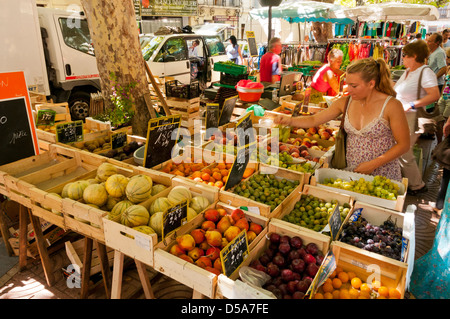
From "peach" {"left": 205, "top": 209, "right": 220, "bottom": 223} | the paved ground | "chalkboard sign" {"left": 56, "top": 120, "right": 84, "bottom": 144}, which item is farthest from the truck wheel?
"peach" {"left": 205, "top": 209, "right": 220, "bottom": 223}

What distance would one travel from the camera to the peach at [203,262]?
6.24 ft

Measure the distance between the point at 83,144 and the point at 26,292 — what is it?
1.54 metres

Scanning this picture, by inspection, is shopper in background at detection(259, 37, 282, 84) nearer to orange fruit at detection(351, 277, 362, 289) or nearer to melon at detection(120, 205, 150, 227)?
melon at detection(120, 205, 150, 227)

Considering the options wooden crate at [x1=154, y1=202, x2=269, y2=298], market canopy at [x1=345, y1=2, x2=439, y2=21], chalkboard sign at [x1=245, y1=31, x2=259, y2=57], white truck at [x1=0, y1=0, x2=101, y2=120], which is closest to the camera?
wooden crate at [x1=154, y1=202, x2=269, y2=298]

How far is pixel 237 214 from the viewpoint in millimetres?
2252

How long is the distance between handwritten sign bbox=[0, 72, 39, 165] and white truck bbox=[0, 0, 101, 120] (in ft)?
11.6

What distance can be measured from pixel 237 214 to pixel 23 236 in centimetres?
209

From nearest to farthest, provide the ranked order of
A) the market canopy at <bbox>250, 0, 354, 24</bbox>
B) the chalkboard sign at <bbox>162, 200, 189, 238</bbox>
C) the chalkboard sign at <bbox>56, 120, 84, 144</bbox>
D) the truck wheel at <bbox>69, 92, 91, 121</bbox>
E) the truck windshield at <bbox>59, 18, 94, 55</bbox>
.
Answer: the chalkboard sign at <bbox>162, 200, 189, 238</bbox>
the chalkboard sign at <bbox>56, 120, 84, 144</bbox>
the truck windshield at <bbox>59, 18, 94, 55</bbox>
the truck wheel at <bbox>69, 92, 91, 121</bbox>
the market canopy at <bbox>250, 0, 354, 24</bbox>

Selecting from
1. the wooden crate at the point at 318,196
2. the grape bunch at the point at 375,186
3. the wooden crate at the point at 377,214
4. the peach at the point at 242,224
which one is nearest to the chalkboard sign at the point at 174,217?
the peach at the point at 242,224

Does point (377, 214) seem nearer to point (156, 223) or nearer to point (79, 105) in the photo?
point (156, 223)

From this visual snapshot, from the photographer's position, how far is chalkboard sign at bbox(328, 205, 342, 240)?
213 centimetres

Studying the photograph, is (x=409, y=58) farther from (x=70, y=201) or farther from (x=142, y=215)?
(x=70, y=201)

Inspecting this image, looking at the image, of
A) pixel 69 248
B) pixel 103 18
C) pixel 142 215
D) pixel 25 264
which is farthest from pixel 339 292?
pixel 103 18

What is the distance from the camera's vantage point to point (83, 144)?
3.53 metres
